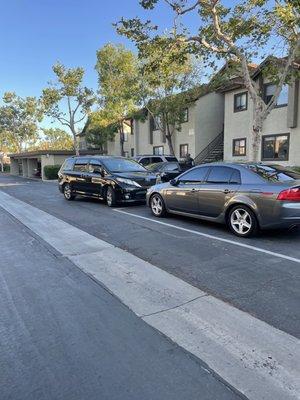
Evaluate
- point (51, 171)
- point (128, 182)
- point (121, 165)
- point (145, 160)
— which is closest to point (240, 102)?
point (145, 160)

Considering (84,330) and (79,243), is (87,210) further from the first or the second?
(84,330)

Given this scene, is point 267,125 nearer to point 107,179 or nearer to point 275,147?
point 275,147

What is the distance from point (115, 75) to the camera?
101 feet

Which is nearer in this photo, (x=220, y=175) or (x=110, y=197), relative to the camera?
(x=220, y=175)

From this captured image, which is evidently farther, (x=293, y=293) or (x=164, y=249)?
(x=164, y=249)

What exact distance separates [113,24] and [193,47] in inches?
143

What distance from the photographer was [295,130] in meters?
19.4

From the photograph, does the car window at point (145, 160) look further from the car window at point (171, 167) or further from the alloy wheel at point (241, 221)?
the alloy wheel at point (241, 221)

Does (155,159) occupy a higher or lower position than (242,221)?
higher

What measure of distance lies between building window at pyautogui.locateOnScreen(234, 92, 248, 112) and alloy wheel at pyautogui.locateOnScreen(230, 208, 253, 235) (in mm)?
16446

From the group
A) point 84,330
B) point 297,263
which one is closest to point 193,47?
point 297,263

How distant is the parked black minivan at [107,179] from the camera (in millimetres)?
12055

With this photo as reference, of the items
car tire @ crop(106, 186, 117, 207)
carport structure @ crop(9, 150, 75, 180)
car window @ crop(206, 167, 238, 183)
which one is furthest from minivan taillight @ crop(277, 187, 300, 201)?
carport structure @ crop(9, 150, 75, 180)

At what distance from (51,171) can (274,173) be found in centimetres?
2987
